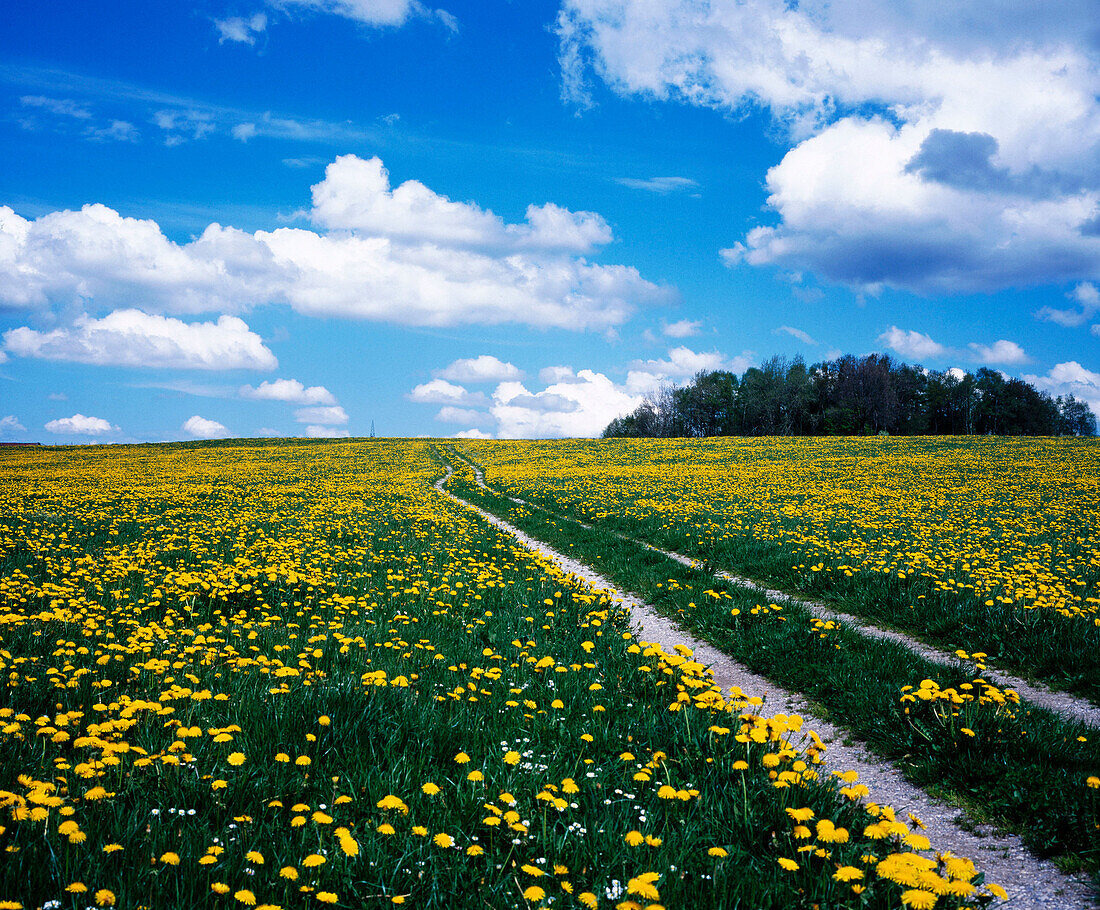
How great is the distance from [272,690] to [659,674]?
3.51m

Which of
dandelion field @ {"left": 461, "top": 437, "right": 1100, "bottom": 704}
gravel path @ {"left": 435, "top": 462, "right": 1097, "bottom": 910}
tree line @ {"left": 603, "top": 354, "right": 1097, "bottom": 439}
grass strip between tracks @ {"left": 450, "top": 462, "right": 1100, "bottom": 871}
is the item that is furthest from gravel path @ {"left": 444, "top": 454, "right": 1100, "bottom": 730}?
tree line @ {"left": 603, "top": 354, "right": 1097, "bottom": 439}

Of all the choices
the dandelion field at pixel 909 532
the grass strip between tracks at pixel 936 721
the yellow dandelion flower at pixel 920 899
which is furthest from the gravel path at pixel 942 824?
the dandelion field at pixel 909 532

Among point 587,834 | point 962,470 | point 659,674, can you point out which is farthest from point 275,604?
point 962,470

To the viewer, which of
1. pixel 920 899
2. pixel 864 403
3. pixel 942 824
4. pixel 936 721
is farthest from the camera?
pixel 864 403

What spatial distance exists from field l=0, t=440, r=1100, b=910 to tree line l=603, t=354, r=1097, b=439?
294ft

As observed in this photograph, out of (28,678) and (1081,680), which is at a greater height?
(28,678)

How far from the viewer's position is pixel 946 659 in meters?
7.23

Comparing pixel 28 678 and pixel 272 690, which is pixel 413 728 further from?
pixel 28 678

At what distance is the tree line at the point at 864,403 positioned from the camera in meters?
94.8

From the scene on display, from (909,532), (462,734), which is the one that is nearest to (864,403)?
(909,532)

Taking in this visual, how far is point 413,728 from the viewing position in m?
4.60

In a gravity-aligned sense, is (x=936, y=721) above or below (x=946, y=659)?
above

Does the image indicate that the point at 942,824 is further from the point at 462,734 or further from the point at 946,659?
the point at 946,659

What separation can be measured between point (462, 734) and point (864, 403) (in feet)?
343
